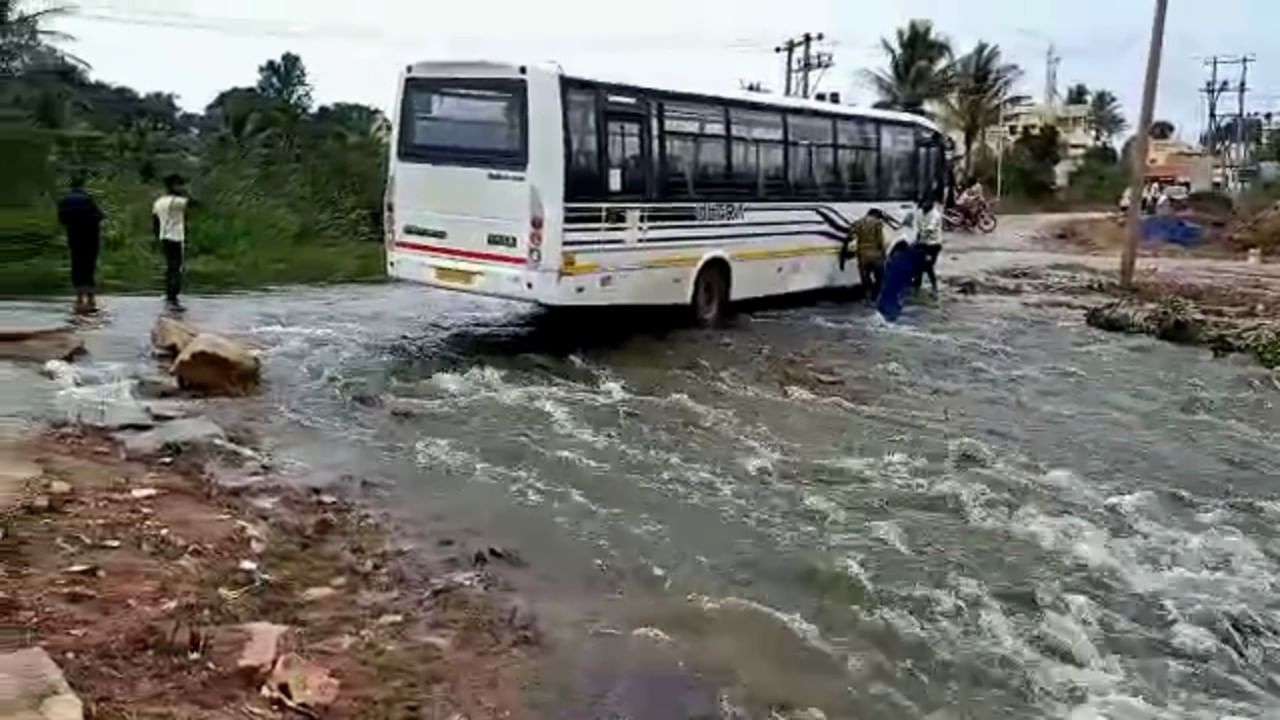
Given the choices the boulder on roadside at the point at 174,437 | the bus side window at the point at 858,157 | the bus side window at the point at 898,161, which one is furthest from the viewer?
the bus side window at the point at 898,161

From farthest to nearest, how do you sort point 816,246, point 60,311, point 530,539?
point 816,246 < point 60,311 < point 530,539

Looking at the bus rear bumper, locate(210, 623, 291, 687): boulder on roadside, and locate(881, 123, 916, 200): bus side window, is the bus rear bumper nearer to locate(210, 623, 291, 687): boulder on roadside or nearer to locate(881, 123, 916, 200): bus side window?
locate(210, 623, 291, 687): boulder on roadside

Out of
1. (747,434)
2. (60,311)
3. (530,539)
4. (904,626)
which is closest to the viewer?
(904,626)

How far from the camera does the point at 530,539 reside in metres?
7.85

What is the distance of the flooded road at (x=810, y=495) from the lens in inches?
252

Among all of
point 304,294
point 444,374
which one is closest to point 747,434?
point 444,374

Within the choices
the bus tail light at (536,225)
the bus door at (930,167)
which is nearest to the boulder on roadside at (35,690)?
the bus tail light at (536,225)

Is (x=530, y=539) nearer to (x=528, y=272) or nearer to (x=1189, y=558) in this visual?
(x=1189, y=558)

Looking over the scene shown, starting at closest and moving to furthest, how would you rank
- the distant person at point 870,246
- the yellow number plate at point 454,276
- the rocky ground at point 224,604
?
the rocky ground at point 224,604 → the yellow number plate at point 454,276 → the distant person at point 870,246

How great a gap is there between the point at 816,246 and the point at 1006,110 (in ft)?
157

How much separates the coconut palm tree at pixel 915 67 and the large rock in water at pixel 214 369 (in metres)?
47.1

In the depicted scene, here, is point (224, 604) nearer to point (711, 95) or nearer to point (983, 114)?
point (711, 95)

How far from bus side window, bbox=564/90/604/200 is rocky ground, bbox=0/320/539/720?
18.5 ft

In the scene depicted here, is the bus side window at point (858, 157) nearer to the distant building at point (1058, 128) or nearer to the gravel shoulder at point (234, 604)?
the gravel shoulder at point (234, 604)
